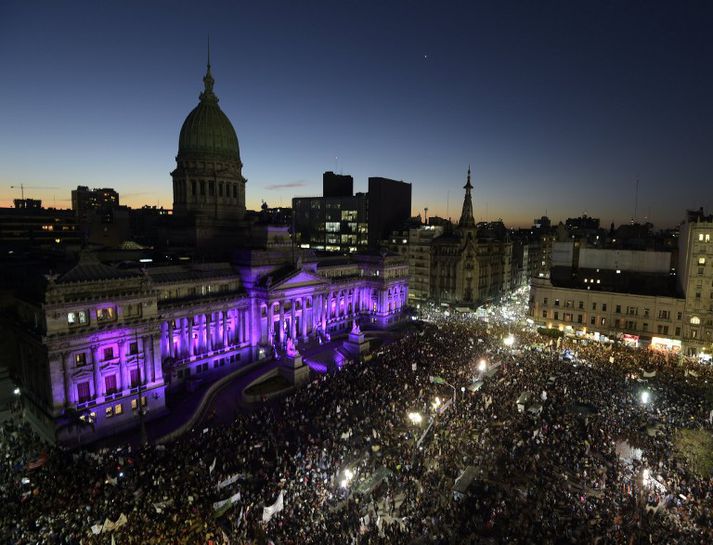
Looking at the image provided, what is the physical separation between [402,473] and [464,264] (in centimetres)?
7519

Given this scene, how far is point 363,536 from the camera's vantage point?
22844 mm

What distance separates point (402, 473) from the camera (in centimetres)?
2948

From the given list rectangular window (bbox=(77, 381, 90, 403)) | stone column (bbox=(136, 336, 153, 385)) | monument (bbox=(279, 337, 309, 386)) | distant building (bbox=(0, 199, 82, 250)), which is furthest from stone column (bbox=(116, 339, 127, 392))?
distant building (bbox=(0, 199, 82, 250))

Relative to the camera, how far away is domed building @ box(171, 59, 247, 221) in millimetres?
75938

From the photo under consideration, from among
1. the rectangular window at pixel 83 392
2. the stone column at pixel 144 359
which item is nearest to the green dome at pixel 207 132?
the stone column at pixel 144 359

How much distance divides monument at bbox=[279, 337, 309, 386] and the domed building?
3282 centimetres

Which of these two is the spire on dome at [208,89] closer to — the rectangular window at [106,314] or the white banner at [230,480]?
the rectangular window at [106,314]

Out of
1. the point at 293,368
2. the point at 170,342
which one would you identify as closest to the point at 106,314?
the point at 170,342

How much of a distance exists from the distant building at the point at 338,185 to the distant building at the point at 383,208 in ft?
49.9

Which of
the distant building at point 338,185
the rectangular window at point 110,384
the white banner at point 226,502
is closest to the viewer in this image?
the white banner at point 226,502

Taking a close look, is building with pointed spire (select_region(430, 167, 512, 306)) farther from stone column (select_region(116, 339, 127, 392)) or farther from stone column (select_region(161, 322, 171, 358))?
stone column (select_region(116, 339, 127, 392))

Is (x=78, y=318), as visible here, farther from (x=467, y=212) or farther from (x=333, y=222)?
(x=333, y=222)

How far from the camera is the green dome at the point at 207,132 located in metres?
76.0

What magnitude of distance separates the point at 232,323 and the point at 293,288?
9.85 metres
